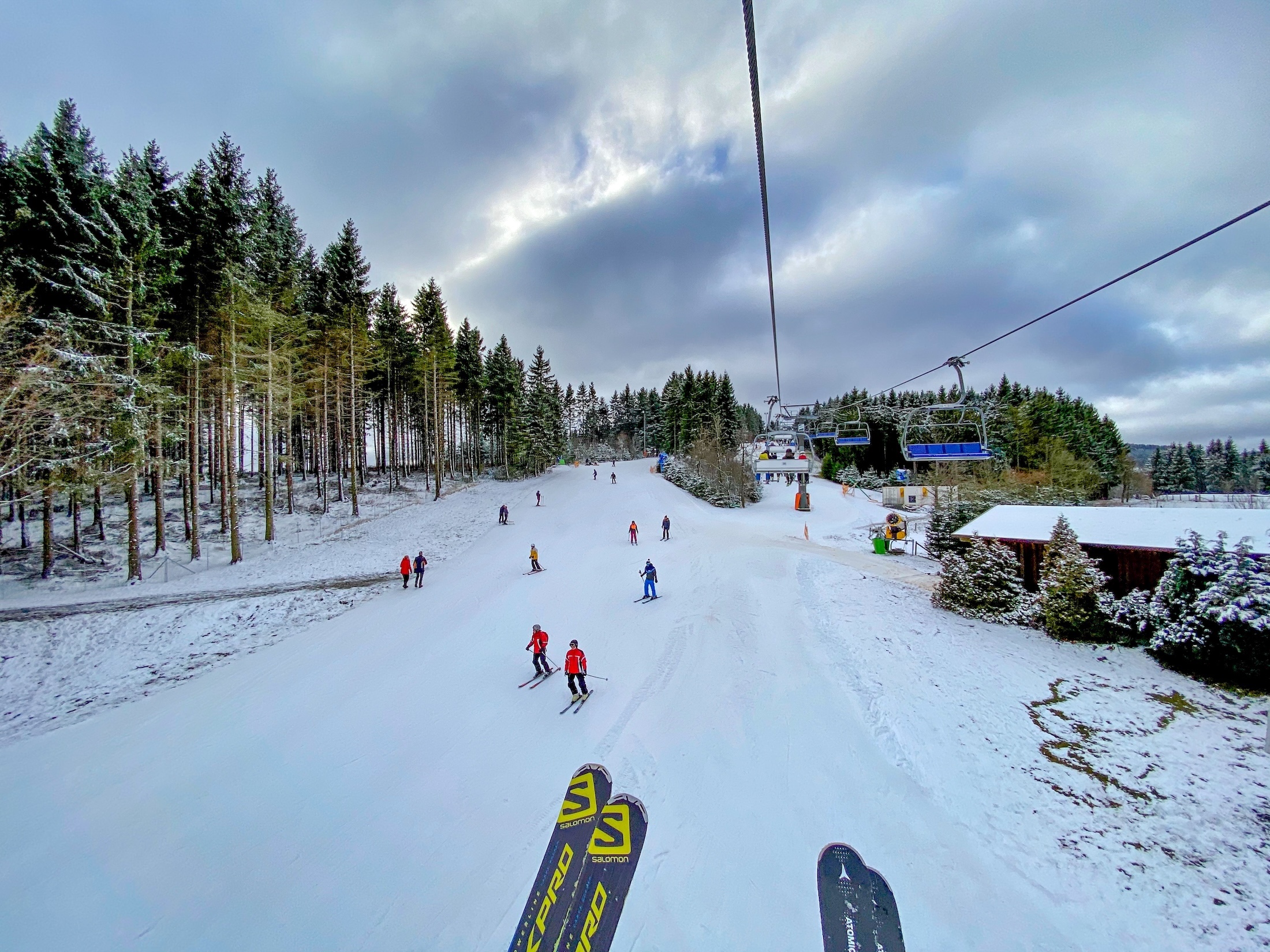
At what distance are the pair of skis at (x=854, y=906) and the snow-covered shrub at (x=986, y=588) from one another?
12.0 m

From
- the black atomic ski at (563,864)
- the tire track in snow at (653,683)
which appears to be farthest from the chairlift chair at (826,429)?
the black atomic ski at (563,864)

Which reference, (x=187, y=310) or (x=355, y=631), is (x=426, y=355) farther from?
(x=355, y=631)

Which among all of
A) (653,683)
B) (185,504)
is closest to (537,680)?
(653,683)

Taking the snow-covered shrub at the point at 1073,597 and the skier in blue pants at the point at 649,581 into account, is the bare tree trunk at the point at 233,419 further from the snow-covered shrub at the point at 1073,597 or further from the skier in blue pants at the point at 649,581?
the snow-covered shrub at the point at 1073,597

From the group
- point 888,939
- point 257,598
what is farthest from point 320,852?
point 257,598

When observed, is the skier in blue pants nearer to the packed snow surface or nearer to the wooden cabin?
the packed snow surface

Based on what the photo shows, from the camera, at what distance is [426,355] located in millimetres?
34562

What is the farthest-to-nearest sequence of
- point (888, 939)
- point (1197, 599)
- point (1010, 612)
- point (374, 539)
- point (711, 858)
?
point (374, 539), point (1010, 612), point (1197, 599), point (711, 858), point (888, 939)

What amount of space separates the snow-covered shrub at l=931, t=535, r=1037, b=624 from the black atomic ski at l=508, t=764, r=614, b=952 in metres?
13.8

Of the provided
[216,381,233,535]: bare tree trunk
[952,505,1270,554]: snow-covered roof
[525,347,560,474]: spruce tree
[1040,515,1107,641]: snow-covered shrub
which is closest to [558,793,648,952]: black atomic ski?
[1040,515,1107,641]: snow-covered shrub

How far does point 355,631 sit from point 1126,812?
16758mm

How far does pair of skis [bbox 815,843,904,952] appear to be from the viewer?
14.9ft

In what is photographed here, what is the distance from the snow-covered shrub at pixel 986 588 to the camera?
13680 millimetres

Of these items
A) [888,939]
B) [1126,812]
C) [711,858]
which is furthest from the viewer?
[1126,812]
